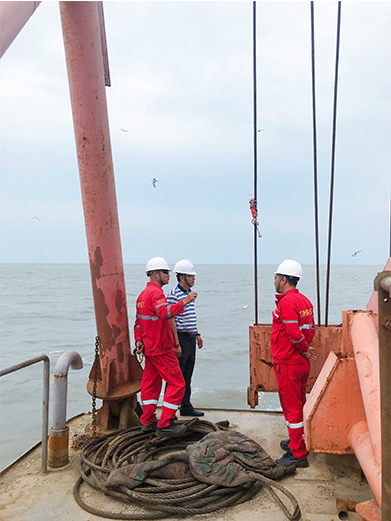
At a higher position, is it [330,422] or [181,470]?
[330,422]

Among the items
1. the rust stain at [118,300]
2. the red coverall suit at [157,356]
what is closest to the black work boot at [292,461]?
the red coverall suit at [157,356]

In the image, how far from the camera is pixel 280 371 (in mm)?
3582

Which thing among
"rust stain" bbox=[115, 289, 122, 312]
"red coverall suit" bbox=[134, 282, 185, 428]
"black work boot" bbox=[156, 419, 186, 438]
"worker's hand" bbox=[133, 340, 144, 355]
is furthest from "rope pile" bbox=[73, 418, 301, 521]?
"rust stain" bbox=[115, 289, 122, 312]

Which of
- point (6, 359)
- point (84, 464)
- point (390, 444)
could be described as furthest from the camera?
point (6, 359)

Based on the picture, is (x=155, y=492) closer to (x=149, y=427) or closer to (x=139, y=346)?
(x=149, y=427)

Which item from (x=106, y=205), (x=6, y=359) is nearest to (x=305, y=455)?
(x=106, y=205)

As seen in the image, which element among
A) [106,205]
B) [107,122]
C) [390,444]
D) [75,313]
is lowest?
[75,313]

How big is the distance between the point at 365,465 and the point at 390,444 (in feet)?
4.05

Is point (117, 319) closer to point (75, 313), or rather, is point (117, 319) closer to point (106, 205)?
point (106, 205)

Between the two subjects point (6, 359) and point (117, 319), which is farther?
point (6, 359)

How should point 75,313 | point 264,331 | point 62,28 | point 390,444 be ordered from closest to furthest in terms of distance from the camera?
point 390,444 → point 62,28 → point 264,331 → point 75,313

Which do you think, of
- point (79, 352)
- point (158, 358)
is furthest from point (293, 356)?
point (79, 352)

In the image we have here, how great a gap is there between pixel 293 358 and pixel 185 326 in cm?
161

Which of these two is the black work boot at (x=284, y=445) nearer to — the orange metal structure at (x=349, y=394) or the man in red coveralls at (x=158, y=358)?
the orange metal structure at (x=349, y=394)
